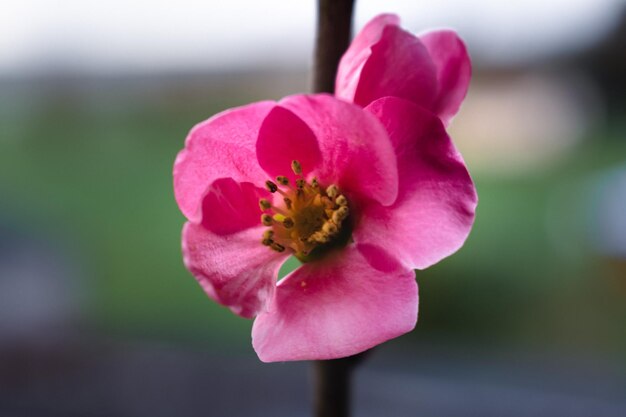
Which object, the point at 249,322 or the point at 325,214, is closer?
the point at 325,214

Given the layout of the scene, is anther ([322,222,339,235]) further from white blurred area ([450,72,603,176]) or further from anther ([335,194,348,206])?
white blurred area ([450,72,603,176])

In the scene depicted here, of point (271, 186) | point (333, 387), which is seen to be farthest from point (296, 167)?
point (333, 387)

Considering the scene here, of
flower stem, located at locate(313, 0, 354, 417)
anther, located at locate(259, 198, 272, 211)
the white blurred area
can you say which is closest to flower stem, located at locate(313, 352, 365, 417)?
flower stem, located at locate(313, 0, 354, 417)

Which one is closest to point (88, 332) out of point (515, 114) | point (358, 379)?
point (358, 379)

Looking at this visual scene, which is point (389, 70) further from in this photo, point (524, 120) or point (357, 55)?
point (524, 120)

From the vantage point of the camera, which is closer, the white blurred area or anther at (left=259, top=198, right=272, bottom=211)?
anther at (left=259, top=198, right=272, bottom=211)
